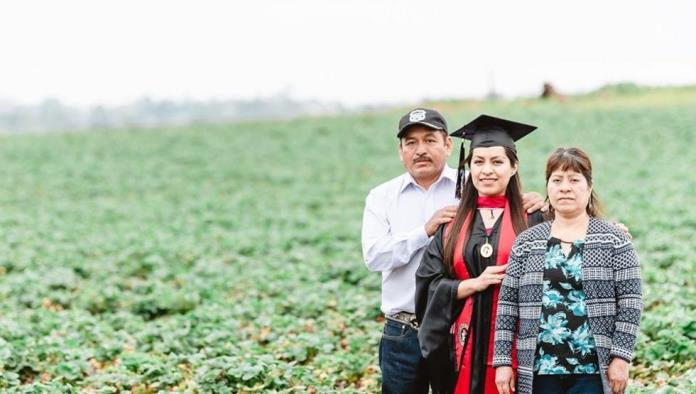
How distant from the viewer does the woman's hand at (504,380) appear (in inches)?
148

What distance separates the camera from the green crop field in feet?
22.5

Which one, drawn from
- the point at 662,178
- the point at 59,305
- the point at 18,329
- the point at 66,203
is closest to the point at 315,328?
the point at 18,329

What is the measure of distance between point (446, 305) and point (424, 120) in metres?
1.05

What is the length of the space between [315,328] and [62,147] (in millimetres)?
26840

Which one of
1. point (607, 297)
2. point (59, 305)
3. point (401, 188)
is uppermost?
point (401, 188)

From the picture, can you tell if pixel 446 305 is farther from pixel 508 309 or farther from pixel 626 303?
pixel 626 303

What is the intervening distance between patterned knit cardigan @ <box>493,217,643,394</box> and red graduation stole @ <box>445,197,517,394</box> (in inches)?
5.4

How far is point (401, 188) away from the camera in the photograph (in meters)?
4.60

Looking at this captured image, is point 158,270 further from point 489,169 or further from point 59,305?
point 489,169

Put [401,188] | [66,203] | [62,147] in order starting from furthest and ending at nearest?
[62,147], [66,203], [401,188]

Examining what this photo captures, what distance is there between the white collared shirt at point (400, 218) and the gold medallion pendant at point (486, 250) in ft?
1.90

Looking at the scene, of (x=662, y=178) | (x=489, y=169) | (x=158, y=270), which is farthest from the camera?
(x=662, y=178)

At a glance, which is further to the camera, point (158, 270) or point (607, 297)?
point (158, 270)

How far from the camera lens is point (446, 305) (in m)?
3.96
